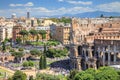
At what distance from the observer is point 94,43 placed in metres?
85.4

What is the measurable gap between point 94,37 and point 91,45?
2.73m

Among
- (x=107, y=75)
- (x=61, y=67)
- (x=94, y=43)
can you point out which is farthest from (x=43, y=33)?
(x=107, y=75)

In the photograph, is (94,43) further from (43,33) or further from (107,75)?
(43,33)

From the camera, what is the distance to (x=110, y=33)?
89.1 metres

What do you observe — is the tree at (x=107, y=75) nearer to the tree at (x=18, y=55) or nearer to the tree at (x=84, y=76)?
the tree at (x=84, y=76)

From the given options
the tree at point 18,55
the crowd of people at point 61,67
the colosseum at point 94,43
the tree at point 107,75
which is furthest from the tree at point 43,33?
the tree at point 107,75

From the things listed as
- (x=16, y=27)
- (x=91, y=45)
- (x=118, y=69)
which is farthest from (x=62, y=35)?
(x=118, y=69)

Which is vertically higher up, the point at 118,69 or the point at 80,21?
the point at 80,21

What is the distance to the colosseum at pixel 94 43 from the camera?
3130 inches

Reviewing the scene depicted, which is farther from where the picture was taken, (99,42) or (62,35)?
(62,35)

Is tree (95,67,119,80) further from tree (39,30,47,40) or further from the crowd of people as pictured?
tree (39,30,47,40)

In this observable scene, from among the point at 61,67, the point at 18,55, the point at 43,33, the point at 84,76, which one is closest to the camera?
the point at 84,76

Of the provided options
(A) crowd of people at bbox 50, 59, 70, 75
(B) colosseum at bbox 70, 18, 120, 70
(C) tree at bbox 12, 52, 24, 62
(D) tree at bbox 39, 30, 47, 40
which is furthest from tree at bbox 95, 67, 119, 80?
(D) tree at bbox 39, 30, 47, 40

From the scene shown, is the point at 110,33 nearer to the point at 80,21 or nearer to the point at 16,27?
the point at 80,21
